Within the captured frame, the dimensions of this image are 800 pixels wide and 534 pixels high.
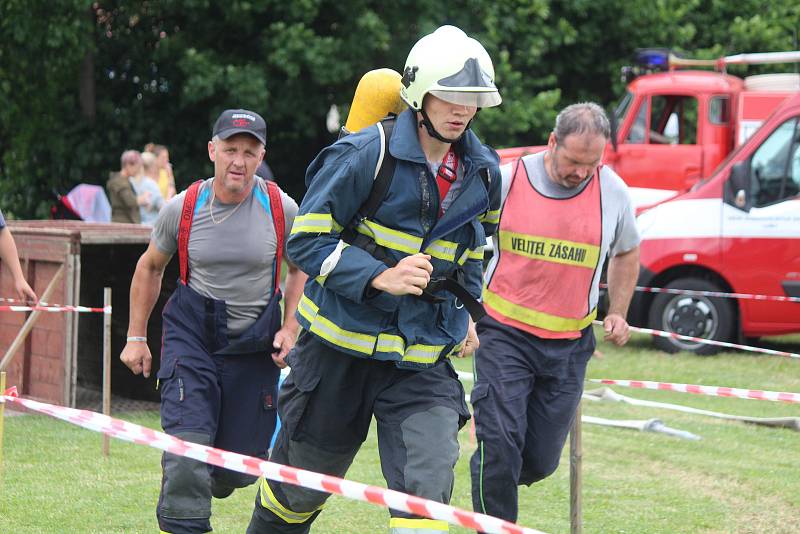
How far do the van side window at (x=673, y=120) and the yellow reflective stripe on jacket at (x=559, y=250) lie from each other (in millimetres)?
10117

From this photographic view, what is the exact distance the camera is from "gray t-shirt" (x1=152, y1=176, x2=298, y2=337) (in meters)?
5.27

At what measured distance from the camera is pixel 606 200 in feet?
18.0

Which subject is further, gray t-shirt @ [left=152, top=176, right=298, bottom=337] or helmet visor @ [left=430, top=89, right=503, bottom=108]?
gray t-shirt @ [left=152, top=176, right=298, bottom=337]

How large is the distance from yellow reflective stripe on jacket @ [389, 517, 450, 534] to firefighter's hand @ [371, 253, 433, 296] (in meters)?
0.70

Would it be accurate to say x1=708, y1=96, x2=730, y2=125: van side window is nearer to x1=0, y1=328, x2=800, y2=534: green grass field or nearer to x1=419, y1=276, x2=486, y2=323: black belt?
x1=0, y1=328, x2=800, y2=534: green grass field

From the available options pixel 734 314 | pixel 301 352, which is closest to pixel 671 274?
pixel 734 314

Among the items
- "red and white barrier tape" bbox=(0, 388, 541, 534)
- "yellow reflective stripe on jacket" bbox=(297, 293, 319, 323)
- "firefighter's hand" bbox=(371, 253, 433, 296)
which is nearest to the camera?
"red and white barrier tape" bbox=(0, 388, 541, 534)

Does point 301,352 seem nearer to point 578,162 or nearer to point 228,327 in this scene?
point 228,327

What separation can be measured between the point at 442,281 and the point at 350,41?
16.5m

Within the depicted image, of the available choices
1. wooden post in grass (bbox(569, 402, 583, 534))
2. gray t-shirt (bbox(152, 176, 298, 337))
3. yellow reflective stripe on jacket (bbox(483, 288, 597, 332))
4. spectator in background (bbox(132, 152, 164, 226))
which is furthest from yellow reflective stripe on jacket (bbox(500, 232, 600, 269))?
spectator in background (bbox(132, 152, 164, 226))

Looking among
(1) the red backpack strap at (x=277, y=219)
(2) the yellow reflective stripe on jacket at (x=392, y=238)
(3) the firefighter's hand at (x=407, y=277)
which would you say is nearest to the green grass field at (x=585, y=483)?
(1) the red backpack strap at (x=277, y=219)

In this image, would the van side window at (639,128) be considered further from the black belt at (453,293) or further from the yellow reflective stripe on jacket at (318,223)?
the yellow reflective stripe on jacket at (318,223)

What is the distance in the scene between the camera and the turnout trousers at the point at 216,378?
16.8 ft

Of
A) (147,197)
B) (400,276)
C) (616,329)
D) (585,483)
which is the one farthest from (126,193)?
(400,276)
